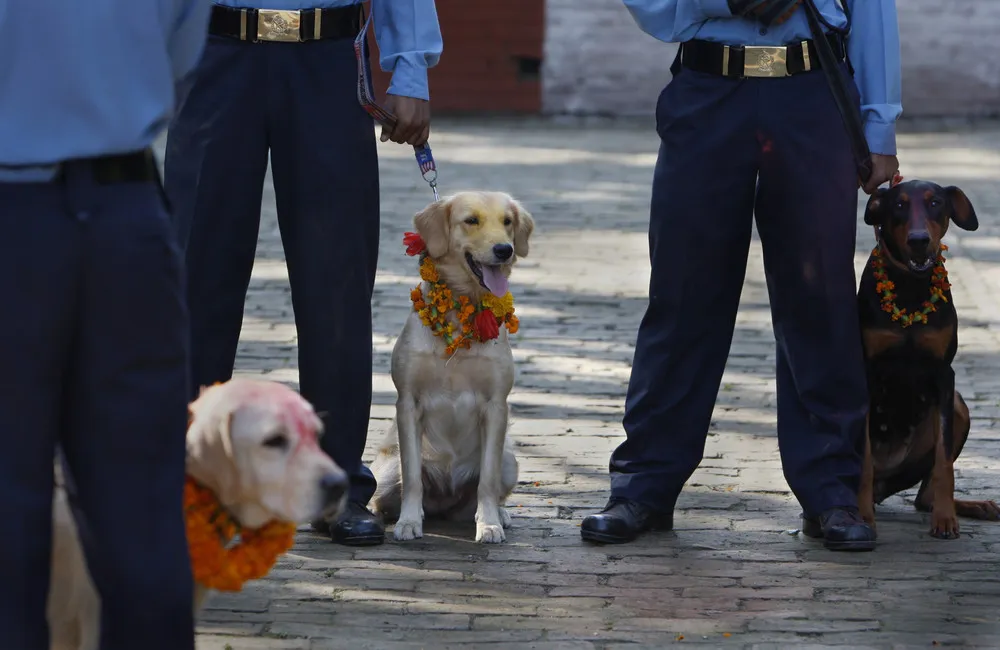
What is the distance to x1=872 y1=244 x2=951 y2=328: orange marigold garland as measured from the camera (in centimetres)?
495

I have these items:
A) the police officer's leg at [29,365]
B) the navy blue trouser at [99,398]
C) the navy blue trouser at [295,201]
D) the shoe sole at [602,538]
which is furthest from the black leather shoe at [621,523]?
the police officer's leg at [29,365]

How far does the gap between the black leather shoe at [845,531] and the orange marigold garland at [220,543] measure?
2.27m

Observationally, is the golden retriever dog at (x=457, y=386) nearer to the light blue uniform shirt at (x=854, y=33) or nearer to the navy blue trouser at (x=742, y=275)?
the navy blue trouser at (x=742, y=275)

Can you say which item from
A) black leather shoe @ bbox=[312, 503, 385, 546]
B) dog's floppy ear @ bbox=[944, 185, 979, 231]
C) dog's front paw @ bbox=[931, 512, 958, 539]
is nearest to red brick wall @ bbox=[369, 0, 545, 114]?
dog's floppy ear @ bbox=[944, 185, 979, 231]

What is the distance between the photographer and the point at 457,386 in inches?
203

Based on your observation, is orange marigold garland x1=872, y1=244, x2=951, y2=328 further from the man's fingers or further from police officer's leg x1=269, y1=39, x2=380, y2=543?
police officer's leg x1=269, y1=39, x2=380, y2=543

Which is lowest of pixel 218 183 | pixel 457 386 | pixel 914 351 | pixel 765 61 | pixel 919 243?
pixel 457 386

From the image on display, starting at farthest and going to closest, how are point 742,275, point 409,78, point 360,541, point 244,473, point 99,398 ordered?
point 742,275
point 360,541
point 409,78
point 244,473
point 99,398

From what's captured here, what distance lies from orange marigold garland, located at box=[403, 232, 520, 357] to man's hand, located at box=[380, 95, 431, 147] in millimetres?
425

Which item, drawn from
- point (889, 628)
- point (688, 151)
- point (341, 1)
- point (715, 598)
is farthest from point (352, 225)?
point (889, 628)

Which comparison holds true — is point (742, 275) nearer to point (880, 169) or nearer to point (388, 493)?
point (880, 169)

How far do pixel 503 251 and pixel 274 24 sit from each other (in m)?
1.08

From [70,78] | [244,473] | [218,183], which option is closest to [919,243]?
[218,183]

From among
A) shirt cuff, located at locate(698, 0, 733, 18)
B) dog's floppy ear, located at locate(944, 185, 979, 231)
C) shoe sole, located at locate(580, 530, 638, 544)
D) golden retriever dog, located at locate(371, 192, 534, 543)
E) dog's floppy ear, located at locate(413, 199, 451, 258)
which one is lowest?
shoe sole, located at locate(580, 530, 638, 544)
